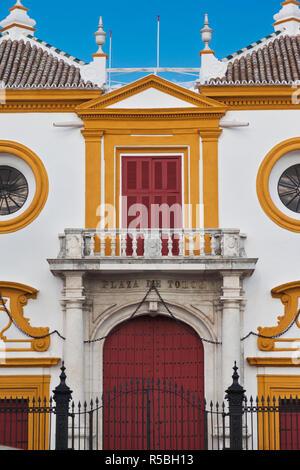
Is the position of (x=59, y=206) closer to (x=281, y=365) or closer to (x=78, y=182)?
(x=78, y=182)

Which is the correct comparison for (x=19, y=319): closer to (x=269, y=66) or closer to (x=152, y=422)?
(x=152, y=422)

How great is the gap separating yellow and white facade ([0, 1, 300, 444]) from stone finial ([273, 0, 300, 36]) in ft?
10.3

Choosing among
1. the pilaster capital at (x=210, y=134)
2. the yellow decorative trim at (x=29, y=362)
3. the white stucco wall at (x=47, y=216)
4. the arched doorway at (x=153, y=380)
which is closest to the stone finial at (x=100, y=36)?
the white stucco wall at (x=47, y=216)

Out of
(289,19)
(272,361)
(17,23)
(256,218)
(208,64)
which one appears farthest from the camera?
(17,23)

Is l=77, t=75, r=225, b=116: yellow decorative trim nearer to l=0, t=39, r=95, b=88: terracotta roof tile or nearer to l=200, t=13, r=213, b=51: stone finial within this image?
l=0, t=39, r=95, b=88: terracotta roof tile

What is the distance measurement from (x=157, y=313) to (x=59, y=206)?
3.64 m

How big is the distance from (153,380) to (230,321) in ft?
7.61

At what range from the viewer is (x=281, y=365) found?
24703 mm

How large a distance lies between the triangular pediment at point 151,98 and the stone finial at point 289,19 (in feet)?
14.0

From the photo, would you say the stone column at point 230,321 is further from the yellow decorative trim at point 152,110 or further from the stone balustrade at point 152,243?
the yellow decorative trim at point 152,110

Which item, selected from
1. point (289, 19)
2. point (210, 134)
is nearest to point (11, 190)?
point (210, 134)

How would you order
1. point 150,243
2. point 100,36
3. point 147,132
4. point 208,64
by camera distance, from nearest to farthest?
point 150,243
point 147,132
point 208,64
point 100,36

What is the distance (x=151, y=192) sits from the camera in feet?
84.2
